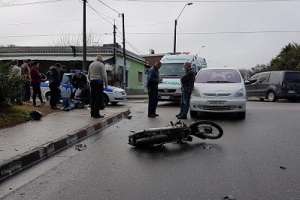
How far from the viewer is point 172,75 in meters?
22.6

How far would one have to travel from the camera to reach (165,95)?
2111cm

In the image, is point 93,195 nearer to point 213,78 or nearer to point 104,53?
point 213,78

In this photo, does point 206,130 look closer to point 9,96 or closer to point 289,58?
point 9,96

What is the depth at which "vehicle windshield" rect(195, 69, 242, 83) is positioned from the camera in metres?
15.3

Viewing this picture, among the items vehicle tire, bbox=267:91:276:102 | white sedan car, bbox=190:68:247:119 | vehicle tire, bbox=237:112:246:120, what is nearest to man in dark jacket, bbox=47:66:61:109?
white sedan car, bbox=190:68:247:119

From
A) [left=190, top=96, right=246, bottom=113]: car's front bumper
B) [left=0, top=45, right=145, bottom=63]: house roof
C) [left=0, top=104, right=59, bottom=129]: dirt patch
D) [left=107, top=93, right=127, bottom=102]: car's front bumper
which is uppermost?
[left=0, top=45, right=145, bottom=63]: house roof

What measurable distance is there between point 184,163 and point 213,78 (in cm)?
815

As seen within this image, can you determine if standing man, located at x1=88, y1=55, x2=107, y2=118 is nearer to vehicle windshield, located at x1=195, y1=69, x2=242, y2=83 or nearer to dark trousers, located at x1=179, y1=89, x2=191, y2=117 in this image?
dark trousers, located at x1=179, y1=89, x2=191, y2=117

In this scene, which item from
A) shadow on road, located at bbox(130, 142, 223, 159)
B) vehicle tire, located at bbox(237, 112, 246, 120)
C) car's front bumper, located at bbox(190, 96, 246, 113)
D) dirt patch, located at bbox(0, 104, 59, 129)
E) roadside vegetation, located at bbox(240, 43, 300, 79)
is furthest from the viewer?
roadside vegetation, located at bbox(240, 43, 300, 79)

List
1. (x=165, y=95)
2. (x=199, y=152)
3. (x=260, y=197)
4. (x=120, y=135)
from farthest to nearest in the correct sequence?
(x=165, y=95) → (x=120, y=135) → (x=199, y=152) → (x=260, y=197)

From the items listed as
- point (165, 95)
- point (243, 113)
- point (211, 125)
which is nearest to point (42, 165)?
point (211, 125)

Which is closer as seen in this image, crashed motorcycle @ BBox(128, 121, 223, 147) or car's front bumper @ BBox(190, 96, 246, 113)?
crashed motorcycle @ BBox(128, 121, 223, 147)

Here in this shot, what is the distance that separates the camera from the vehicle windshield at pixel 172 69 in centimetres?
2268

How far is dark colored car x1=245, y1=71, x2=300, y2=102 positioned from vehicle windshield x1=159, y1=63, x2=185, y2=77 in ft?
15.1
